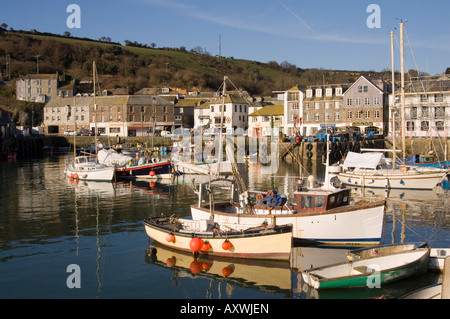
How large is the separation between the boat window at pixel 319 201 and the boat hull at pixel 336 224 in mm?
608

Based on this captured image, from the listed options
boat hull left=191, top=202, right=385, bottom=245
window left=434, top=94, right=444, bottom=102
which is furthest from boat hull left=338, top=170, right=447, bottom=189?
window left=434, top=94, right=444, bottom=102

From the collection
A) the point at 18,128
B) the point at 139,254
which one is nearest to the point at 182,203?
the point at 139,254

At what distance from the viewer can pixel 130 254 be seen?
66.8 ft

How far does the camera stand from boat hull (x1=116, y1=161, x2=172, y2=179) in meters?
46.2

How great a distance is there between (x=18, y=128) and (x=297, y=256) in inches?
3062

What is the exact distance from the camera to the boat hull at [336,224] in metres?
20.0

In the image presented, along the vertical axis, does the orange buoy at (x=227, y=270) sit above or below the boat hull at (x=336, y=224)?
below

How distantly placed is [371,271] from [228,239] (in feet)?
19.0

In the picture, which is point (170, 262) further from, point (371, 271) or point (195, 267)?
point (371, 271)

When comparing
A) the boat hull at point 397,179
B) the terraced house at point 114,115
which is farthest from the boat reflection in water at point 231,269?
the terraced house at point 114,115

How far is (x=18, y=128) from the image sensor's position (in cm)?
8494

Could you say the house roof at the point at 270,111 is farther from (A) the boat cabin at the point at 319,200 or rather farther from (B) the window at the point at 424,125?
(A) the boat cabin at the point at 319,200
